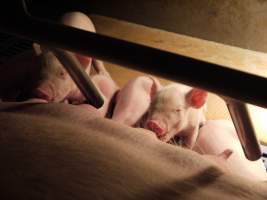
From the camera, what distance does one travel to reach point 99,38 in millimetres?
658

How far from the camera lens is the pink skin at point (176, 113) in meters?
1.48

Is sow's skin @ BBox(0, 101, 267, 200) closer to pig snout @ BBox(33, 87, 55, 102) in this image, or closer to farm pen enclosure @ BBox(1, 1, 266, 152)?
pig snout @ BBox(33, 87, 55, 102)

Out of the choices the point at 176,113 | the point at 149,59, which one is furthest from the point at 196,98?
the point at 149,59

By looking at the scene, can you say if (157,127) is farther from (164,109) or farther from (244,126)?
(244,126)

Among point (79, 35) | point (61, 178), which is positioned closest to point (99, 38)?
point (79, 35)

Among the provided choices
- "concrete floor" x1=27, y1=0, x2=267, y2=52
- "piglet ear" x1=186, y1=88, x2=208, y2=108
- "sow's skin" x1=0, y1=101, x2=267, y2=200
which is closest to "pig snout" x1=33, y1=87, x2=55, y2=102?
"sow's skin" x1=0, y1=101, x2=267, y2=200

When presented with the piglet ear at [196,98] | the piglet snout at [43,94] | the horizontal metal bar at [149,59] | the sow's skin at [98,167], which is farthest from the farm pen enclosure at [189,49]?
the horizontal metal bar at [149,59]

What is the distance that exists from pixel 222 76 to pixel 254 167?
92 cm

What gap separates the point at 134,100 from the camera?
1.64m

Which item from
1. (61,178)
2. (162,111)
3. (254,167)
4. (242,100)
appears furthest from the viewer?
(162,111)

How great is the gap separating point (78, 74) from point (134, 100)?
713 mm

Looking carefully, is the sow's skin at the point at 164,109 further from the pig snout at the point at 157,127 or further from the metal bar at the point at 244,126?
the metal bar at the point at 244,126

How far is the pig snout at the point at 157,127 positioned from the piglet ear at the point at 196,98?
0.46ft

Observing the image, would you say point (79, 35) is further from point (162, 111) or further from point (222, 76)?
point (162, 111)
